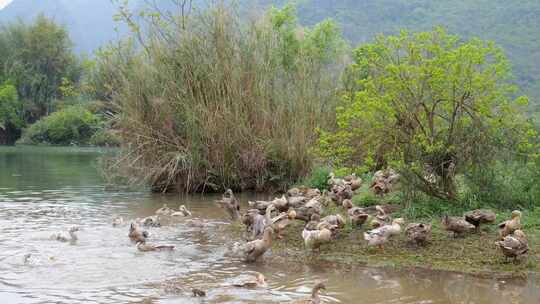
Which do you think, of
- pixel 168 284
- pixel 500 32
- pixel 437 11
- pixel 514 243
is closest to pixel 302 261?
pixel 168 284

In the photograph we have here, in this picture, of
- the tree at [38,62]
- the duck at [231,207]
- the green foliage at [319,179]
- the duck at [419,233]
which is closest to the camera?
the duck at [419,233]

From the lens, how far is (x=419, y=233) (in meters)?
9.20

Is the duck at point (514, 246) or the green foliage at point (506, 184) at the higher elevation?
the green foliage at point (506, 184)

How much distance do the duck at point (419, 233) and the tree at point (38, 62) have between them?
200ft

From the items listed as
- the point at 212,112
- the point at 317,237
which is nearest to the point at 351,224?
the point at 317,237

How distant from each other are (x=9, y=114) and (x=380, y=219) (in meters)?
57.9

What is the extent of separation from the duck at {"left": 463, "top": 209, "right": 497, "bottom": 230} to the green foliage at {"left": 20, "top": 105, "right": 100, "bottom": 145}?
5118cm

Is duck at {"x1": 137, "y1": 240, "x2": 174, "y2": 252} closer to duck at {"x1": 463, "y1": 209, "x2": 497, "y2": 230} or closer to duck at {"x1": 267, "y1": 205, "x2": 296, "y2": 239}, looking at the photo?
duck at {"x1": 267, "y1": 205, "x2": 296, "y2": 239}

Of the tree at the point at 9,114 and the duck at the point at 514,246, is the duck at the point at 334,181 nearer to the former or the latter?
the duck at the point at 514,246

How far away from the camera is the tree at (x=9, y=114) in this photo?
2416 inches

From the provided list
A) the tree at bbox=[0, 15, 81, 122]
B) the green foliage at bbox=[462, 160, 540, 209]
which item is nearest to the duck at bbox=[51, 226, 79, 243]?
the green foliage at bbox=[462, 160, 540, 209]

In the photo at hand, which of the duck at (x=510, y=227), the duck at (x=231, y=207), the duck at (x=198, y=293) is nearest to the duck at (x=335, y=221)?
the duck at (x=510, y=227)

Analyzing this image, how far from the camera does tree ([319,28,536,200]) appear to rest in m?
10.2

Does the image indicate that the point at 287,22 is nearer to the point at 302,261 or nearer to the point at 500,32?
the point at 302,261
